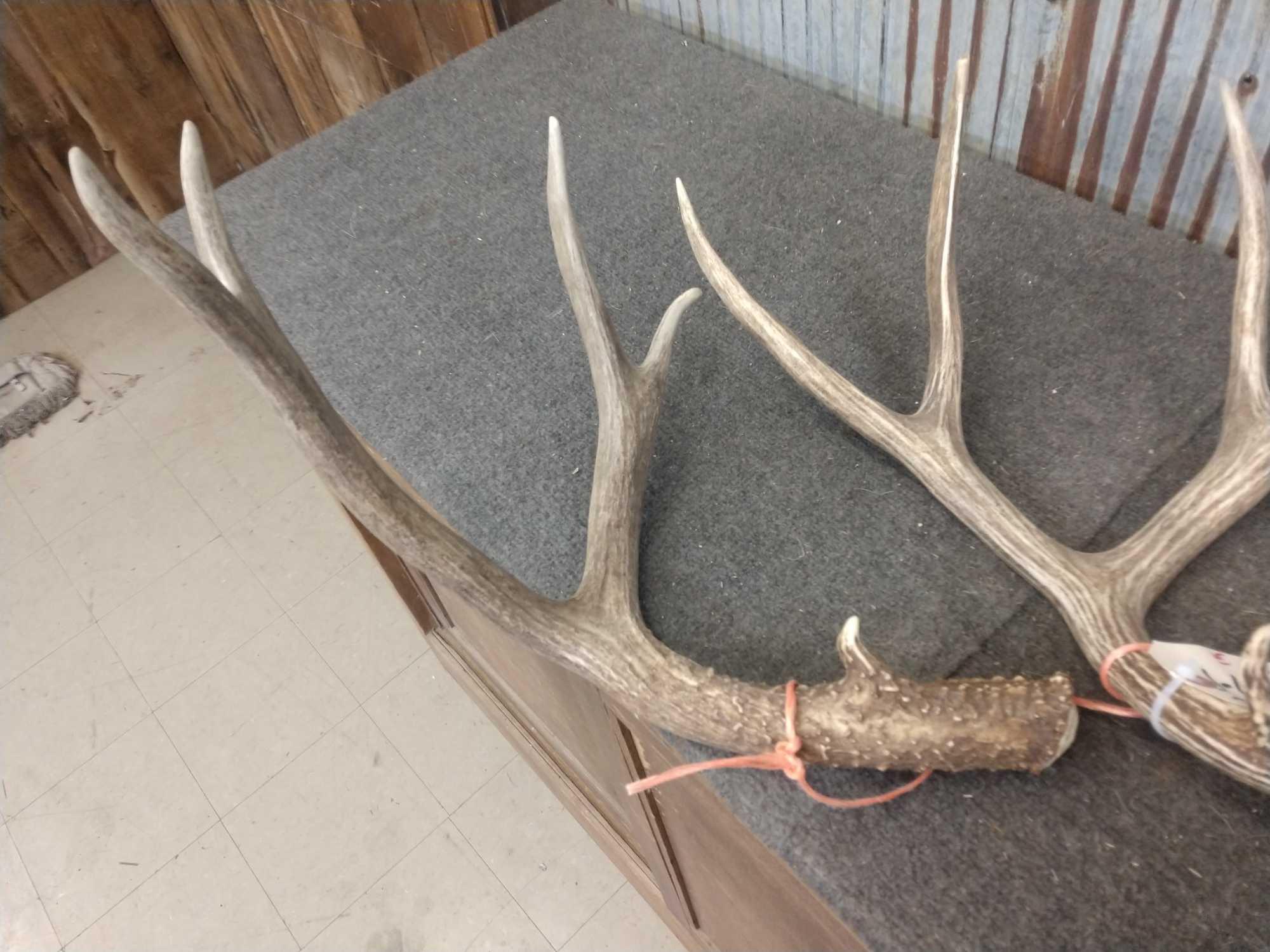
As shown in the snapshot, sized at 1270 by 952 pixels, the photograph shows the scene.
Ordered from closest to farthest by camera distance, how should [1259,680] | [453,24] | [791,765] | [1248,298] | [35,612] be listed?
[1259,680]
[791,765]
[1248,298]
[453,24]
[35,612]

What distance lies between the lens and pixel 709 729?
75cm

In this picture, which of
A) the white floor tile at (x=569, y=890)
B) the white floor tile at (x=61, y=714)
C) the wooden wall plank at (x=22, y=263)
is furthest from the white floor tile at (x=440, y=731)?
the wooden wall plank at (x=22, y=263)

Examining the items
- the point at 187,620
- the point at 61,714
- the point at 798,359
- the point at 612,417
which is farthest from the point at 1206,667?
the point at 61,714

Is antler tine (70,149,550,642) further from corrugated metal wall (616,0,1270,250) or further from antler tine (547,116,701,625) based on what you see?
corrugated metal wall (616,0,1270,250)

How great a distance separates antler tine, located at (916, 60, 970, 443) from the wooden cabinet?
0.43 metres

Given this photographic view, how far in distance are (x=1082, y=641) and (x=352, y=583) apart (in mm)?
1578

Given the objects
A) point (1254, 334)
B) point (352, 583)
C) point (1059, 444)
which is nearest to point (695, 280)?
point (1059, 444)

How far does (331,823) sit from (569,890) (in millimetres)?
464

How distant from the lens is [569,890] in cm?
157

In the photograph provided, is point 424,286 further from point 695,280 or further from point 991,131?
point 991,131

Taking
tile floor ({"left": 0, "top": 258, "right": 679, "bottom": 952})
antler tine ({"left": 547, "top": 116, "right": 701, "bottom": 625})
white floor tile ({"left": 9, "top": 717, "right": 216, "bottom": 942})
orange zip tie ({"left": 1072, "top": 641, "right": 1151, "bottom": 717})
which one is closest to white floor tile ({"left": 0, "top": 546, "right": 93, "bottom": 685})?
tile floor ({"left": 0, "top": 258, "right": 679, "bottom": 952})

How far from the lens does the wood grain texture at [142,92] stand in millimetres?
2402

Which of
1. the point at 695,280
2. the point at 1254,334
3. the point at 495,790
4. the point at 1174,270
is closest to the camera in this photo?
the point at 1254,334

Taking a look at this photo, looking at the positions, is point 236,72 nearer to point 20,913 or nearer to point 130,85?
point 130,85
